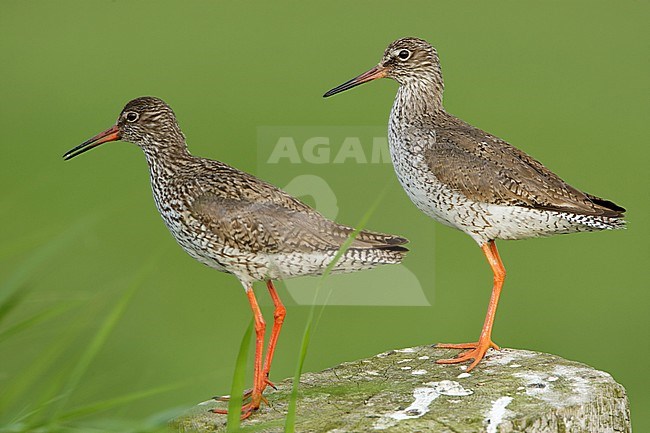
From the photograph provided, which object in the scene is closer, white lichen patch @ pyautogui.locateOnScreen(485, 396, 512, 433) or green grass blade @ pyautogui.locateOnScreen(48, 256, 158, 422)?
green grass blade @ pyautogui.locateOnScreen(48, 256, 158, 422)

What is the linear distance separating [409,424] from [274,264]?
117 centimetres

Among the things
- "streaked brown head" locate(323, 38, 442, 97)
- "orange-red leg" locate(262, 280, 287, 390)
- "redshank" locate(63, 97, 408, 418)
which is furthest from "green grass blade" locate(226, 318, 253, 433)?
"streaked brown head" locate(323, 38, 442, 97)

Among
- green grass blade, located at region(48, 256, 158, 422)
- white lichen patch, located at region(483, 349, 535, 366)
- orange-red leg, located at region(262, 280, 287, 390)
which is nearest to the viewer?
green grass blade, located at region(48, 256, 158, 422)

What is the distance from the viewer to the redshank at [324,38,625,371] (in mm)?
5520

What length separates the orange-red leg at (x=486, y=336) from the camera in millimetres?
5309

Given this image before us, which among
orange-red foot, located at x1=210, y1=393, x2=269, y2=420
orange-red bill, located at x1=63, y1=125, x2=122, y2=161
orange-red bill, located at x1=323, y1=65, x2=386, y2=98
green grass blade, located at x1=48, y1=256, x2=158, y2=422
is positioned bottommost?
orange-red foot, located at x1=210, y1=393, x2=269, y2=420

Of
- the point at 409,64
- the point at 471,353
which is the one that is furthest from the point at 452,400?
the point at 409,64

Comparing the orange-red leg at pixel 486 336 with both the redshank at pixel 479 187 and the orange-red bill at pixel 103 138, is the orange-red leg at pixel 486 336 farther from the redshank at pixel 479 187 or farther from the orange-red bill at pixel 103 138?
the orange-red bill at pixel 103 138

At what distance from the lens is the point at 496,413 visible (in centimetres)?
424

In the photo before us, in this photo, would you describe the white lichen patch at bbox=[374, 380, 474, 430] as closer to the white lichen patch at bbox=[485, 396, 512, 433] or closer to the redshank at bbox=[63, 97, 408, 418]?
the white lichen patch at bbox=[485, 396, 512, 433]

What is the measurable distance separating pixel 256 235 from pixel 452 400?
1272 millimetres

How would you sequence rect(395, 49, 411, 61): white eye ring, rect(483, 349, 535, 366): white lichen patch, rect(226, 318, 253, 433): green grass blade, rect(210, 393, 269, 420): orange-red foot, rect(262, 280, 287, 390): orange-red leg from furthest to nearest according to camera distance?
rect(395, 49, 411, 61): white eye ring < rect(483, 349, 535, 366): white lichen patch < rect(262, 280, 287, 390): orange-red leg < rect(210, 393, 269, 420): orange-red foot < rect(226, 318, 253, 433): green grass blade

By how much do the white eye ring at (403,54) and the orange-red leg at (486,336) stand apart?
1246mm

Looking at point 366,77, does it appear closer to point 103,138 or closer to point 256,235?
point 256,235
